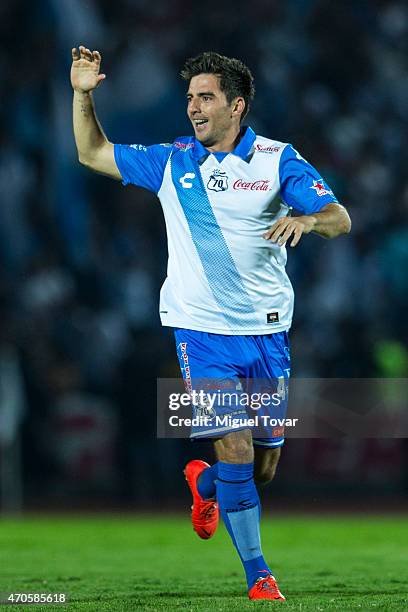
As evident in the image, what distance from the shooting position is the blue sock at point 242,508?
5809mm

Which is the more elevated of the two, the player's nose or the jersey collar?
the player's nose

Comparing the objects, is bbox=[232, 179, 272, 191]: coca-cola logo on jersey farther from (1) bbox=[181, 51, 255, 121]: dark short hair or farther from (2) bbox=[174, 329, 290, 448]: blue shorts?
(2) bbox=[174, 329, 290, 448]: blue shorts

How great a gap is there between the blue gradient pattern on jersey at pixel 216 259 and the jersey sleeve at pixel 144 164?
242 millimetres

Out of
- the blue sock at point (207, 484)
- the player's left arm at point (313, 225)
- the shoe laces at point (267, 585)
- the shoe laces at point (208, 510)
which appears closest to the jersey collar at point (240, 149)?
the player's left arm at point (313, 225)

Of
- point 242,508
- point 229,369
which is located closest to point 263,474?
point 242,508

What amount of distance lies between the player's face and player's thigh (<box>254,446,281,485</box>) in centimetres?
167

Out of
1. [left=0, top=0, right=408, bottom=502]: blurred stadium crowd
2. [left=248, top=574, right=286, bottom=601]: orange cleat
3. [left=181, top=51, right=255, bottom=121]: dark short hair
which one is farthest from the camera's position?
[left=0, top=0, right=408, bottom=502]: blurred stadium crowd

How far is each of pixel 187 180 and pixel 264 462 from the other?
A: 157 centimetres

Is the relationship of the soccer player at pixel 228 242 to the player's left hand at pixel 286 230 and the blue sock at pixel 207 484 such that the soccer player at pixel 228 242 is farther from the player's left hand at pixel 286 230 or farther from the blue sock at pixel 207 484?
the player's left hand at pixel 286 230

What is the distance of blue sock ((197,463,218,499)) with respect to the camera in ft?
21.2

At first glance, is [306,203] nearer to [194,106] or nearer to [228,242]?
[228,242]

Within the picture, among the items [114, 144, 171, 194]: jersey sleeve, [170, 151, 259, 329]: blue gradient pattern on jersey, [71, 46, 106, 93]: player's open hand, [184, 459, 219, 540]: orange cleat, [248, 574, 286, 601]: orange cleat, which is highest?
[71, 46, 106, 93]: player's open hand

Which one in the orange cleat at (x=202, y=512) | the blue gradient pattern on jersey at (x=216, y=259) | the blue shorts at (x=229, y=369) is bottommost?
the orange cleat at (x=202, y=512)

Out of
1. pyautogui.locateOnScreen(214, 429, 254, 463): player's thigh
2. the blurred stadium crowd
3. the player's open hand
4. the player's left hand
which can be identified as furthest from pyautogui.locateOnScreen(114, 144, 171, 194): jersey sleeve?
the blurred stadium crowd
